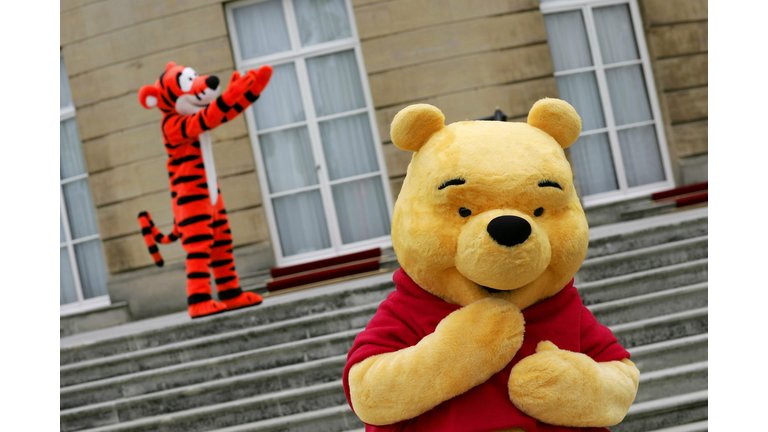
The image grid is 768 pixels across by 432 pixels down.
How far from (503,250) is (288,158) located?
6.36m

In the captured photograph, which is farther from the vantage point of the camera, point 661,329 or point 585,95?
point 585,95

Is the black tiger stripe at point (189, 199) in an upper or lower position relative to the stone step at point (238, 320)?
upper

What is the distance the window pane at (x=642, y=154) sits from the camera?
8.02 metres

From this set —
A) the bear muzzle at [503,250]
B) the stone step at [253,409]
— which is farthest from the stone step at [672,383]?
the bear muzzle at [503,250]

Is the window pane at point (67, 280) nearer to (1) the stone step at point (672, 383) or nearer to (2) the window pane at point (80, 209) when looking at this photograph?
(2) the window pane at point (80, 209)

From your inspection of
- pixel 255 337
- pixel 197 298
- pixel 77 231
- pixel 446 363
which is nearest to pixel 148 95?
pixel 197 298

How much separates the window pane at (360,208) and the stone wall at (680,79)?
3896 millimetres

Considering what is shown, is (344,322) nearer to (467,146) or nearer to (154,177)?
(467,146)

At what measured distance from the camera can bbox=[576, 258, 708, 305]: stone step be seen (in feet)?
14.7

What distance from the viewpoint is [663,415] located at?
3.50 metres

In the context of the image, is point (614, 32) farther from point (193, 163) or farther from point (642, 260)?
point (193, 163)

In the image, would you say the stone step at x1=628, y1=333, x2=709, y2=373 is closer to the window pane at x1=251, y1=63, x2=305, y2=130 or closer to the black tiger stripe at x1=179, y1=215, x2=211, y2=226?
the black tiger stripe at x1=179, y1=215, x2=211, y2=226

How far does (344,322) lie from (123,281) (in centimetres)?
407

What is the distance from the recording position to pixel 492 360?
1466 millimetres
